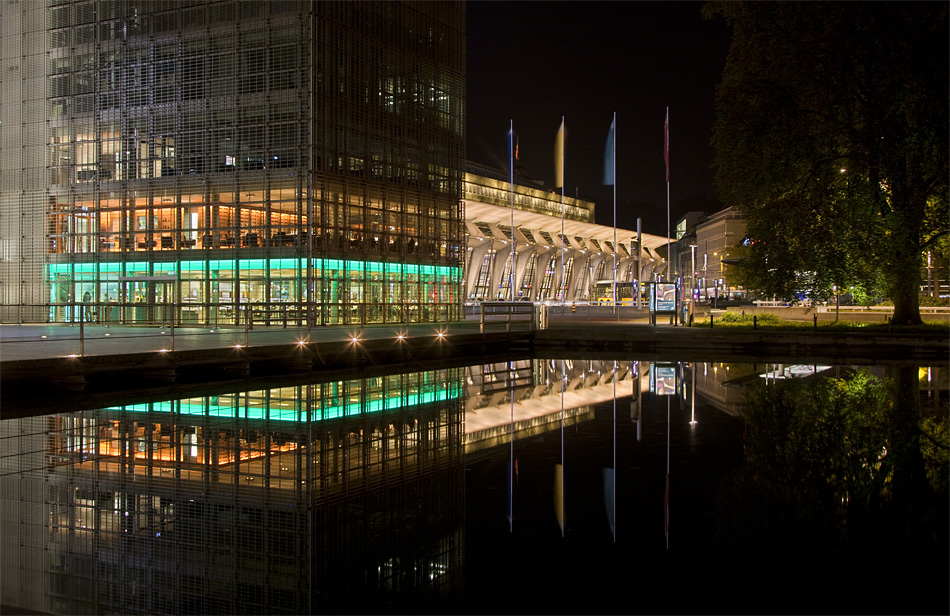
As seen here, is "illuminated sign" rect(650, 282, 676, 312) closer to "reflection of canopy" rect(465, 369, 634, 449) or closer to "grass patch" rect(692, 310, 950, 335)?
"grass patch" rect(692, 310, 950, 335)

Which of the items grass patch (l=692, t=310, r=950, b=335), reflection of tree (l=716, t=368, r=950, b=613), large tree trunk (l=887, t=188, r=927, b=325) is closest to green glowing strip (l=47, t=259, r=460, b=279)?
grass patch (l=692, t=310, r=950, b=335)

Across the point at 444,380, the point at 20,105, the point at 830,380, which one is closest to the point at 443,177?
the point at 20,105

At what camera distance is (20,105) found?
132 ft

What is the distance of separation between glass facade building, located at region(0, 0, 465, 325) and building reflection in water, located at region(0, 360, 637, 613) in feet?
70.0

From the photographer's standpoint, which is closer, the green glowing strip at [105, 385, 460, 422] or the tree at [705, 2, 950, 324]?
the green glowing strip at [105, 385, 460, 422]

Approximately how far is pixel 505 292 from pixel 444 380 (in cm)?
5924

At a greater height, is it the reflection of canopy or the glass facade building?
the glass facade building

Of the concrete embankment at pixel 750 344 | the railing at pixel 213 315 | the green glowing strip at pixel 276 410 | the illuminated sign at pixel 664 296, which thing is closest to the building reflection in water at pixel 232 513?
the green glowing strip at pixel 276 410

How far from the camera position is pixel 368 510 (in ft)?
22.5

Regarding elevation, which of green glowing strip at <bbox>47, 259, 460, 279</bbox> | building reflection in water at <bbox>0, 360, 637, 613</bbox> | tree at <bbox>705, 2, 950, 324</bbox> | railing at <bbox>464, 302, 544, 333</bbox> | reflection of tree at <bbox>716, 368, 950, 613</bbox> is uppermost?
tree at <bbox>705, 2, 950, 324</bbox>

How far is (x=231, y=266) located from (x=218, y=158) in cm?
490

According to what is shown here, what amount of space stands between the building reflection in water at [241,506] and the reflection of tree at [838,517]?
2067 mm

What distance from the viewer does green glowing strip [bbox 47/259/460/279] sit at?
35281mm

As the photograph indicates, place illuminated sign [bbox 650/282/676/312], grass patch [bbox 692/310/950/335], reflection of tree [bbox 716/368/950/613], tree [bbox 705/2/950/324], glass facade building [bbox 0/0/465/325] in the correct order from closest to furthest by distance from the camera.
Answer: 1. reflection of tree [bbox 716/368/950/613]
2. tree [bbox 705/2/950/324]
3. grass patch [bbox 692/310/950/335]
4. glass facade building [bbox 0/0/465/325]
5. illuminated sign [bbox 650/282/676/312]
